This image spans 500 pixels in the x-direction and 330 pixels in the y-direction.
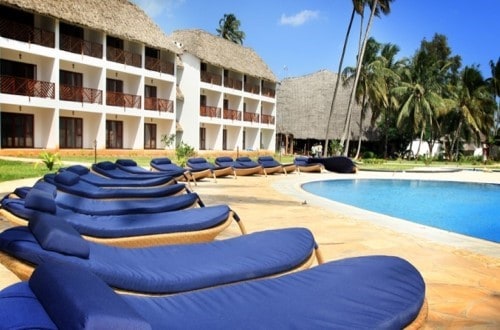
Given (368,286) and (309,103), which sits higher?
(309,103)

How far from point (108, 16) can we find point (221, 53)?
9965mm

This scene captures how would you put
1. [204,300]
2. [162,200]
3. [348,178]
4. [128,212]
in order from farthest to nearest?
[348,178], [162,200], [128,212], [204,300]

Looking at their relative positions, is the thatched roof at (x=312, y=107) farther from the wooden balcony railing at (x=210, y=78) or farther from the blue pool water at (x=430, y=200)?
the blue pool water at (x=430, y=200)

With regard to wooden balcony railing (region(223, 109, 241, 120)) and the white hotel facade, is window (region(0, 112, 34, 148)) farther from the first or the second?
wooden balcony railing (region(223, 109, 241, 120))

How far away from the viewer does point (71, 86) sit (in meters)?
20.7

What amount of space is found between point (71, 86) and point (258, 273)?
1993cm

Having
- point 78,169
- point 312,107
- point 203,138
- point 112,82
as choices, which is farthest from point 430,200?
point 312,107

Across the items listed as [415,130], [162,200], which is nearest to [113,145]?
[162,200]

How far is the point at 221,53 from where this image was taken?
31.8 m

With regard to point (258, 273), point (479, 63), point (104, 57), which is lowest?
point (258, 273)

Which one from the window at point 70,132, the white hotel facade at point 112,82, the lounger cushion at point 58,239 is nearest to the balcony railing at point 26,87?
the white hotel facade at point 112,82

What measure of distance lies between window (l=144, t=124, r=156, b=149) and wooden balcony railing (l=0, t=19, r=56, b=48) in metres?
7.36

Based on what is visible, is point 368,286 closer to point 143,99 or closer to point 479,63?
point 143,99

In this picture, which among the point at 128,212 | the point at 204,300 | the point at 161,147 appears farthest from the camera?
the point at 161,147
